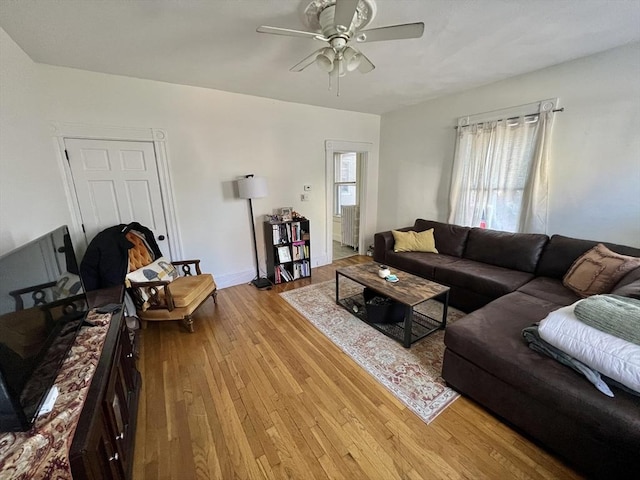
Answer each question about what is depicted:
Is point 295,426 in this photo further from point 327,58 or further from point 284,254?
point 327,58

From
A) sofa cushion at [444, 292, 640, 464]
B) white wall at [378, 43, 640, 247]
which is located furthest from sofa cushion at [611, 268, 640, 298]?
white wall at [378, 43, 640, 247]

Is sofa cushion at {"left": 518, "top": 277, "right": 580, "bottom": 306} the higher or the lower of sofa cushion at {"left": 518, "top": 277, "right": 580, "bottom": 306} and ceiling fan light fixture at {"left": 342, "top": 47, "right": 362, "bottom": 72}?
the lower

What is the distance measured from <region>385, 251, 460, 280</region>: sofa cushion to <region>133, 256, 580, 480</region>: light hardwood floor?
1555mm

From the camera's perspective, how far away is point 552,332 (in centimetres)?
141

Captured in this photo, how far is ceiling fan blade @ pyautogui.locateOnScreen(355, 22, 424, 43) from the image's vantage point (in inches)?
58.5

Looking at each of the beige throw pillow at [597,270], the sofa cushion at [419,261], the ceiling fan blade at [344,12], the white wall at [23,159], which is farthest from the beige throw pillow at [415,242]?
the white wall at [23,159]

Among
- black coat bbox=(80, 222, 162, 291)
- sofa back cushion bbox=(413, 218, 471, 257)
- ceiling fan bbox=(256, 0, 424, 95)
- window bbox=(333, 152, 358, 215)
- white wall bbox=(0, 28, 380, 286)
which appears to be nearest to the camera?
ceiling fan bbox=(256, 0, 424, 95)

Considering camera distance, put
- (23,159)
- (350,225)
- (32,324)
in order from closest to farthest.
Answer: (32,324), (23,159), (350,225)

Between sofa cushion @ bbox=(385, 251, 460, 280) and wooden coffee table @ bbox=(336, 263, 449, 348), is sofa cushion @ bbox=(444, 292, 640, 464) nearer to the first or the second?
wooden coffee table @ bbox=(336, 263, 449, 348)

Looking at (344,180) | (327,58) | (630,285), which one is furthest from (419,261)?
(344,180)

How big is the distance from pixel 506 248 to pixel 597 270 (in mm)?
846

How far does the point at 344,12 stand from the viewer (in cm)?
137

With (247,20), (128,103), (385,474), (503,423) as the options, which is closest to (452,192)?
(503,423)

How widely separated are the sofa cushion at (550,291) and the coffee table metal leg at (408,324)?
3.62ft
